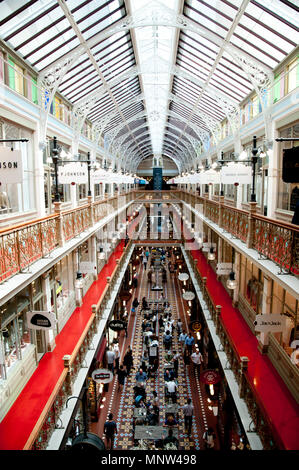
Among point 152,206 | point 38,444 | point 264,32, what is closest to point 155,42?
point 264,32

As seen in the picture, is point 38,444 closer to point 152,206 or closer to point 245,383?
point 245,383

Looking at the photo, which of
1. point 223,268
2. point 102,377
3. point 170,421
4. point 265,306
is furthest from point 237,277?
point 102,377

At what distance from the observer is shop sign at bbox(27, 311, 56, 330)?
316 inches

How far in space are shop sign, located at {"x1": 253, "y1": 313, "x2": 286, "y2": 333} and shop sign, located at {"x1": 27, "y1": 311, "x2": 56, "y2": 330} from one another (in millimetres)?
5010

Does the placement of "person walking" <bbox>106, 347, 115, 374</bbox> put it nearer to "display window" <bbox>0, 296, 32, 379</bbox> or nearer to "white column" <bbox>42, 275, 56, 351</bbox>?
"white column" <bbox>42, 275, 56, 351</bbox>

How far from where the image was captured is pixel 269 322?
8.07 m

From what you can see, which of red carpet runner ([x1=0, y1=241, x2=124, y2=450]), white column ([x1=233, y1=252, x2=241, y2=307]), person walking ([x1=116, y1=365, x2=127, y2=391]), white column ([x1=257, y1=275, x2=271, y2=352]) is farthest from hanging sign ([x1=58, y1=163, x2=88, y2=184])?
person walking ([x1=116, y1=365, x2=127, y2=391])

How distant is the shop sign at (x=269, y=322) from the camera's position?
316 inches

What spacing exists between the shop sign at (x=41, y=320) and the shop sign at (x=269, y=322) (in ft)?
16.4

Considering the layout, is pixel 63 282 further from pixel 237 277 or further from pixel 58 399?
pixel 237 277

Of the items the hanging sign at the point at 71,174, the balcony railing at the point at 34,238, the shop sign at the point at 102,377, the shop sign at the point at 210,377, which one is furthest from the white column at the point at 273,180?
the shop sign at the point at 102,377

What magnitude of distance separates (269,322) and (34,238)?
20.1 feet

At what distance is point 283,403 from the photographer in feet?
26.8
